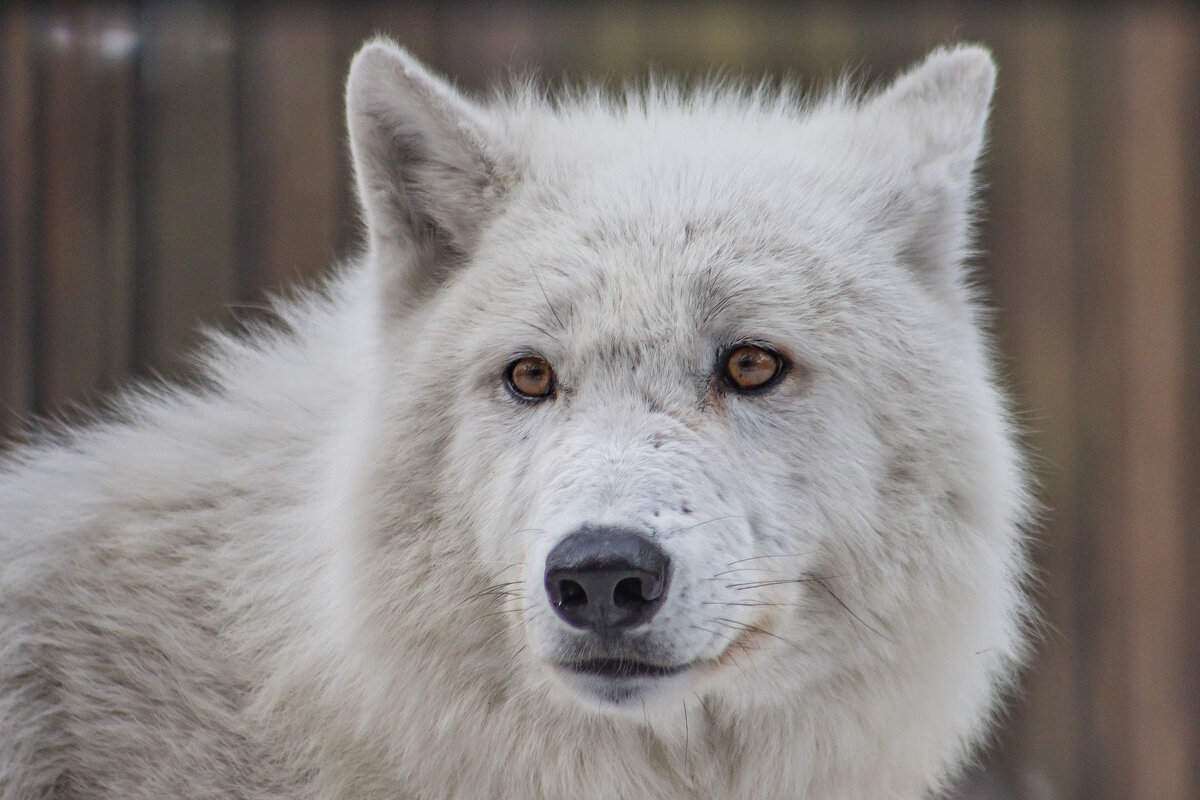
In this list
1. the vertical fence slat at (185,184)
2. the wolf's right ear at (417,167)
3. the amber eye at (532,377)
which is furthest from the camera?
the vertical fence slat at (185,184)

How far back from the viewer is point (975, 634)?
2.81m

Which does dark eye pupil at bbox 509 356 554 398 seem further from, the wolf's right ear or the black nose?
the black nose

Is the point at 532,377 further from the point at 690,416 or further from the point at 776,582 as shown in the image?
the point at 776,582

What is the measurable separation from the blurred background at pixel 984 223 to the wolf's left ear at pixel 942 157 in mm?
2557

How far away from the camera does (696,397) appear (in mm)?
2547

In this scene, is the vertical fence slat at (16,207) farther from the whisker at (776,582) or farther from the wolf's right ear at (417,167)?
the whisker at (776,582)

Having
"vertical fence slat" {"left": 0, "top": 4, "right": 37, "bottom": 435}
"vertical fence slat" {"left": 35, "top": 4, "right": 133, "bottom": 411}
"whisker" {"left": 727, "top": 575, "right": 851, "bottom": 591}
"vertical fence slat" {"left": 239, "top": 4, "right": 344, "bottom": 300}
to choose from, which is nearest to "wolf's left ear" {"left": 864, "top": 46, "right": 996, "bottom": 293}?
"whisker" {"left": 727, "top": 575, "right": 851, "bottom": 591}

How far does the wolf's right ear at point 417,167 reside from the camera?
281 centimetres

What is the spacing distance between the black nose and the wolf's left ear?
1189 mm

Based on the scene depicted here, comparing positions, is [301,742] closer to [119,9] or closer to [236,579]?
[236,579]

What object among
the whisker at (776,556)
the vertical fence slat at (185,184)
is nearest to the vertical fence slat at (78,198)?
the vertical fence slat at (185,184)

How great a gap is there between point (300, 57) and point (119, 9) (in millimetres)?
867

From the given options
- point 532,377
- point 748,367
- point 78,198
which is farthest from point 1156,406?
point 78,198

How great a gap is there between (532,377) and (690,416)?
1.31 ft
